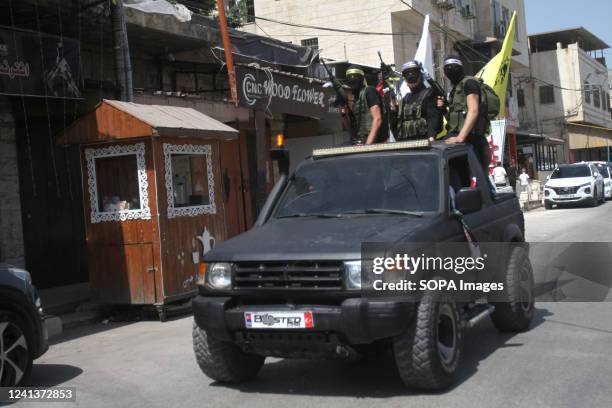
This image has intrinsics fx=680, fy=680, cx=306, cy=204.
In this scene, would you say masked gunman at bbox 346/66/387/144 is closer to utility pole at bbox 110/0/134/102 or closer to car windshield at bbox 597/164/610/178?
utility pole at bbox 110/0/134/102

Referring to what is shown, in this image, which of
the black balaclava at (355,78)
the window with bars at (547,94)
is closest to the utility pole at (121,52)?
the black balaclava at (355,78)

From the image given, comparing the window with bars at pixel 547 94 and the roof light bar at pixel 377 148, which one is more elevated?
the window with bars at pixel 547 94

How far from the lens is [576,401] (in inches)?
175

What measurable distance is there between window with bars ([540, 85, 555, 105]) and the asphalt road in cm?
4219

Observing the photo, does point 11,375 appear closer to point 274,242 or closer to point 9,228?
point 274,242

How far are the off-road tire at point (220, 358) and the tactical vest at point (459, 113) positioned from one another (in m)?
3.34

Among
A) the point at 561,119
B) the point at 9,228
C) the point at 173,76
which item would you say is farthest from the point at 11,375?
the point at 561,119

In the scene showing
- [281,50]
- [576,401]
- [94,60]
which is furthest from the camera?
[281,50]

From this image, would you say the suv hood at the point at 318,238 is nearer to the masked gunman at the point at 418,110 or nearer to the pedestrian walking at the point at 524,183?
the masked gunman at the point at 418,110

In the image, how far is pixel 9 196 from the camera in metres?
10.6

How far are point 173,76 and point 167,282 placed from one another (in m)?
6.68

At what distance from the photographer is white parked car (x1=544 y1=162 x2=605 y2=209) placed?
24672 mm

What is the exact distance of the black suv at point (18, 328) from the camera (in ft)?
18.0

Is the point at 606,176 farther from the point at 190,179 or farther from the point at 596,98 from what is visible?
the point at 596,98
